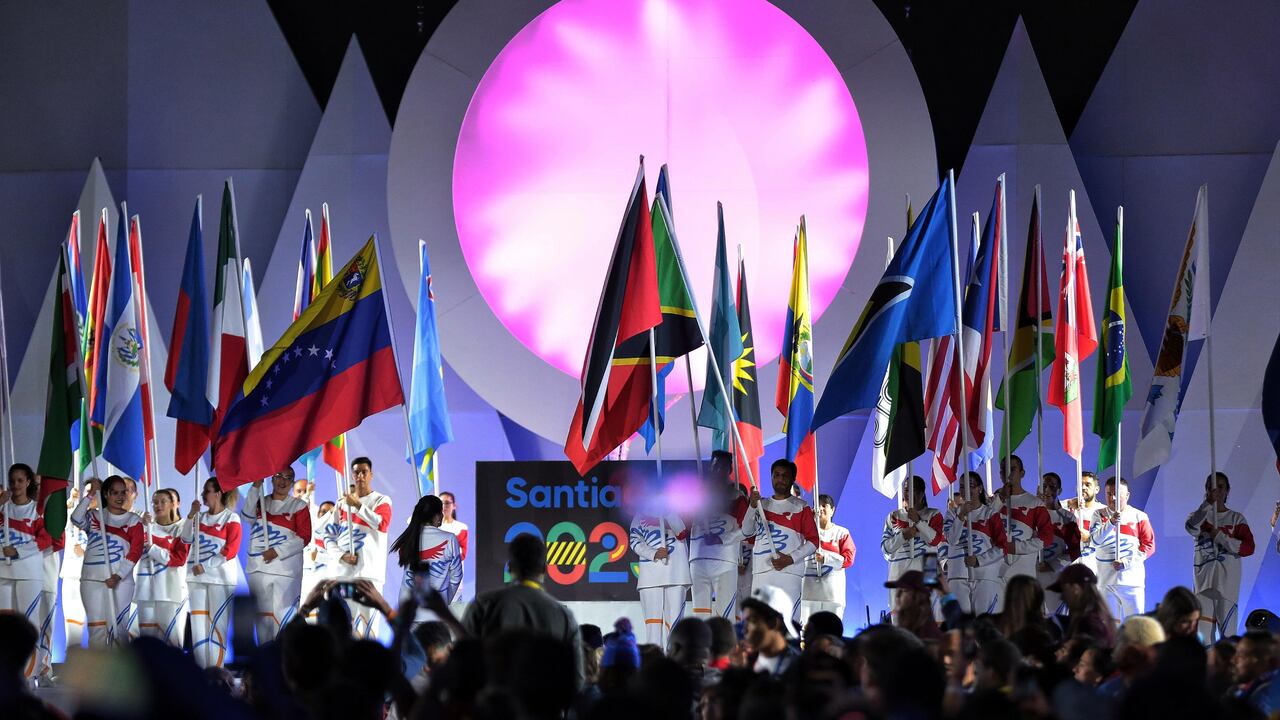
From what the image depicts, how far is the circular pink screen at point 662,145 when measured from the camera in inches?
618

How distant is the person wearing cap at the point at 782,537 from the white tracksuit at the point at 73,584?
6.14 metres

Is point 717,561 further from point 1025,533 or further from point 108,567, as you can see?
point 108,567

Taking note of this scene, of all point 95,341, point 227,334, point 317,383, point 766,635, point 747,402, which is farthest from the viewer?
point 95,341

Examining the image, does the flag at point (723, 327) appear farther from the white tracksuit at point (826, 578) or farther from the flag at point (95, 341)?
the flag at point (95, 341)

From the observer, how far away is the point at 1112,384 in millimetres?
13281

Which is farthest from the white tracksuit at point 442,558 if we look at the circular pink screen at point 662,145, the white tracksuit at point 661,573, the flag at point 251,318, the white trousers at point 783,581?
the circular pink screen at point 662,145

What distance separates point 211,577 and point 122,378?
188 cm

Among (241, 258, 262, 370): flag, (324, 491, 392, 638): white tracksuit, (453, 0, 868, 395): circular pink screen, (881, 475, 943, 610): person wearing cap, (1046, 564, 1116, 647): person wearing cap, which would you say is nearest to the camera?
(1046, 564, 1116, 647): person wearing cap

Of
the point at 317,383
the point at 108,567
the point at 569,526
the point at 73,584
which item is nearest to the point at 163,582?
the point at 108,567

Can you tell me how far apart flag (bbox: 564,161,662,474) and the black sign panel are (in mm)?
4004

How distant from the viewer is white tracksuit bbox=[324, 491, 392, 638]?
1310cm

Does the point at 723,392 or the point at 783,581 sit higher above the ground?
the point at 723,392

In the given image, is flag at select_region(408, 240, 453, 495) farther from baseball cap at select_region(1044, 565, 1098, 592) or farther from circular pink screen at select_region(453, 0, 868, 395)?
baseball cap at select_region(1044, 565, 1098, 592)

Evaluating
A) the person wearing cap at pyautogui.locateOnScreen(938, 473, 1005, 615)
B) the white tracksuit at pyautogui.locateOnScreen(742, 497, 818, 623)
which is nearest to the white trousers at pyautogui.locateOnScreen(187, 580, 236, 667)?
the white tracksuit at pyautogui.locateOnScreen(742, 497, 818, 623)
